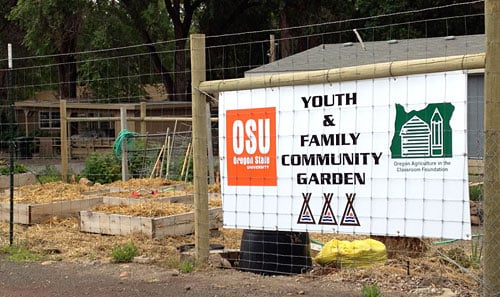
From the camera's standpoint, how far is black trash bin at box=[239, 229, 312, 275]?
23.2 ft

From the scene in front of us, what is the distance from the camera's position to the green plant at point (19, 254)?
8430mm

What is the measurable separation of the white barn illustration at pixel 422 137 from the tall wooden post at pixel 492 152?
0.39 m

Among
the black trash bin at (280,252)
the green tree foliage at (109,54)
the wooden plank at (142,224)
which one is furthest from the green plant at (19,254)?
the green tree foliage at (109,54)

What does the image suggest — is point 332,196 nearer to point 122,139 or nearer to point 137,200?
point 137,200

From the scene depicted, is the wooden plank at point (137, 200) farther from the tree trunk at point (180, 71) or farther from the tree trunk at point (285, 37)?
the tree trunk at point (180, 71)

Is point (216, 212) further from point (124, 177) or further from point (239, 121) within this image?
point (124, 177)

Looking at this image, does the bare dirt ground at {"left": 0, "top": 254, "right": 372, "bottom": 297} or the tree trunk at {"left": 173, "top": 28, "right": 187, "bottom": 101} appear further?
the tree trunk at {"left": 173, "top": 28, "right": 187, "bottom": 101}

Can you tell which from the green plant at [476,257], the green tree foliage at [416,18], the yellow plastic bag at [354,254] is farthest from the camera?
the green tree foliage at [416,18]

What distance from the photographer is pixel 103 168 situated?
17703 mm

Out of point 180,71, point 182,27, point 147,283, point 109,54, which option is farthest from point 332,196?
point 182,27

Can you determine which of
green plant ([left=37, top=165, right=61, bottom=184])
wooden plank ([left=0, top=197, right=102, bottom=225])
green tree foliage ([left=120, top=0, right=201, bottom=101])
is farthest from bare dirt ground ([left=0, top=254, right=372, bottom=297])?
green tree foliage ([left=120, top=0, right=201, bottom=101])

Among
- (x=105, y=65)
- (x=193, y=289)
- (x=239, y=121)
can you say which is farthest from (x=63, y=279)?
(x=105, y=65)

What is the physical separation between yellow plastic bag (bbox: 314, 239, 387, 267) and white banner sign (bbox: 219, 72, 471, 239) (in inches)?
27.2

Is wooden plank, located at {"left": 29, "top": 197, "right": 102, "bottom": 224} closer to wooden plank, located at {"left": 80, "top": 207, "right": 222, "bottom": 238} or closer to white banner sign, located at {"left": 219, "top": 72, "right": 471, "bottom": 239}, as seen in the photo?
wooden plank, located at {"left": 80, "top": 207, "right": 222, "bottom": 238}
